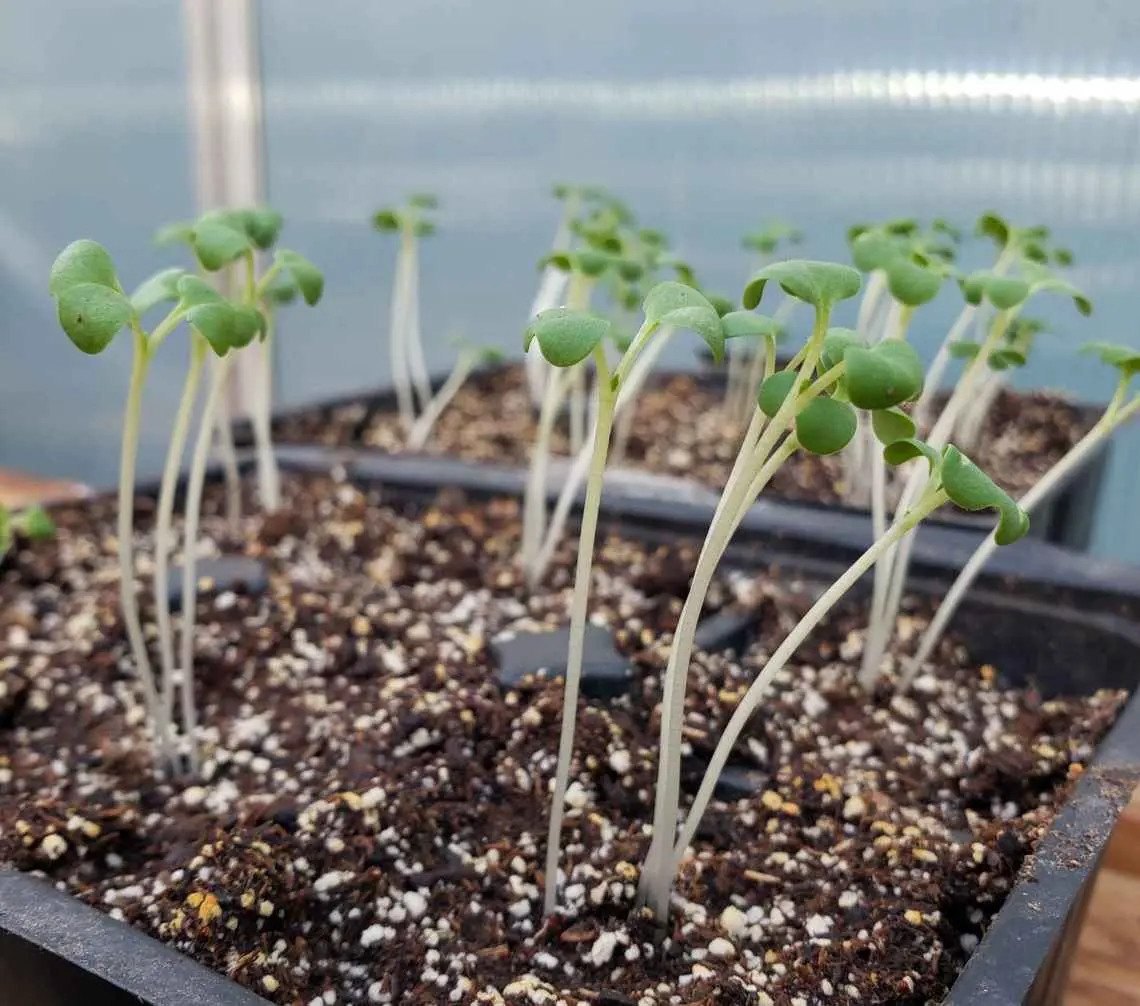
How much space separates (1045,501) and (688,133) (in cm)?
88

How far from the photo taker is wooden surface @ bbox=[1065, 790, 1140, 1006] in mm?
713

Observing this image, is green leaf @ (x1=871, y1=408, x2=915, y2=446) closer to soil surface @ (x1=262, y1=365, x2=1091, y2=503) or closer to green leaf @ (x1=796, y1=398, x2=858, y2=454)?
green leaf @ (x1=796, y1=398, x2=858, y2=454)

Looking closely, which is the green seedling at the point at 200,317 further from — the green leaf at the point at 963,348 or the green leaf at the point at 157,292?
the green leaf at the point at 963,348

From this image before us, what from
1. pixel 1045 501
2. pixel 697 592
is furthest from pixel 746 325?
pixel 1045 501

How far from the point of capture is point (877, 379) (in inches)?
17.5

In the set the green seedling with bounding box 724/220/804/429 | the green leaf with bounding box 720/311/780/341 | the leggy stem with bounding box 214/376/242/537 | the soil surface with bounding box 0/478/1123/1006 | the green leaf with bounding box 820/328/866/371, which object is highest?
the green leaf with bounding box 720/311/780/341

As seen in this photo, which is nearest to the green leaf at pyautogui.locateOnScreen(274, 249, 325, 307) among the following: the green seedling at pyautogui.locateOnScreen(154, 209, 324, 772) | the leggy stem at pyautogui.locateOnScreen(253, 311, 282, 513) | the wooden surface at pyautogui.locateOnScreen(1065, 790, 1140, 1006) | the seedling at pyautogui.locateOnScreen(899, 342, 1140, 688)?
the green seedling at pyautogui.locateOnScreen(154, 209, 324, 772)

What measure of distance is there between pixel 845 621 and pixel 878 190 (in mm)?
830

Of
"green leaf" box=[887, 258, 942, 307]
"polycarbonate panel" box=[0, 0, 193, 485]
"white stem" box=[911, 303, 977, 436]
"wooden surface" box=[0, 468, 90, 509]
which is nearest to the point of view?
"green leaf" box=[887, 258, 942, 307]

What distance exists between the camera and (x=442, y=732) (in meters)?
0.78

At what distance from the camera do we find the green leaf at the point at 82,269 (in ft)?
1.86

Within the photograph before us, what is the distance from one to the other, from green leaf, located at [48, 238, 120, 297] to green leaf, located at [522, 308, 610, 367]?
28 centimetres

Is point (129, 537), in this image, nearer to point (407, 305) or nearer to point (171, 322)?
point (171, 322)

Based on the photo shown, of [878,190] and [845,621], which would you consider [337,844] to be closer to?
[845,621]
